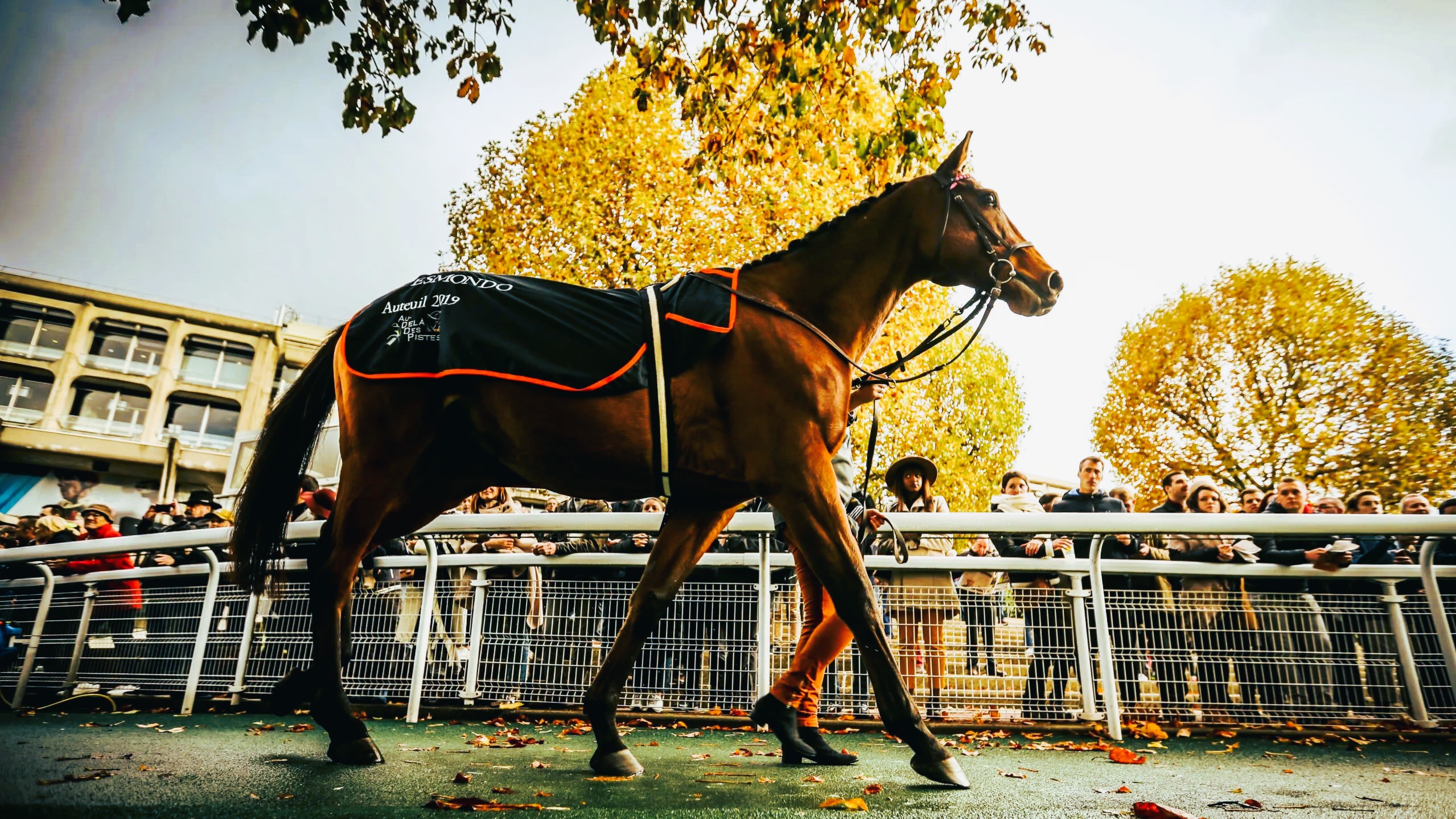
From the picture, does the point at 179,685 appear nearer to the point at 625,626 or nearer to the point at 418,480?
the point at 418,480

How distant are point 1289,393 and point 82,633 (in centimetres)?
2313

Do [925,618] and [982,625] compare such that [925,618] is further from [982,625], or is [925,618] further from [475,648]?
[475,648]

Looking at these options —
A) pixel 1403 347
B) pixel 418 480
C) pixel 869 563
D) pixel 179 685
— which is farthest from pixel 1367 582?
pixel 1403 347

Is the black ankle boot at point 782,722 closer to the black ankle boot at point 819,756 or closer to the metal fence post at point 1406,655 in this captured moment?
the black ankle boot at point 819,756

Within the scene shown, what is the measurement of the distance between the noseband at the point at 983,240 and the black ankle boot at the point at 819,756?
2.13 meters

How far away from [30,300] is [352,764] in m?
46.2

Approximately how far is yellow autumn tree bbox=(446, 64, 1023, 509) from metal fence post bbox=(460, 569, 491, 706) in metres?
8.89

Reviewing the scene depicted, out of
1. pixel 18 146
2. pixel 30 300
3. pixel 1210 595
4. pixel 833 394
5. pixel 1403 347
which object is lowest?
pixel 1210 595

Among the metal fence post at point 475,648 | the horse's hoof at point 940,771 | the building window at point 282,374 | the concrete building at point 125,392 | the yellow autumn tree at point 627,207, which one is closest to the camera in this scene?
the horse's hoof at point 940,771

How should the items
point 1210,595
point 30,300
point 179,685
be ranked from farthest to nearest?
point 30,300
point 179,685
point 1210,595

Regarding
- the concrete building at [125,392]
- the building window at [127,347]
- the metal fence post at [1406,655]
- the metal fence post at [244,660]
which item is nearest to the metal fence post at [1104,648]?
the metal fence post at [1406,655]

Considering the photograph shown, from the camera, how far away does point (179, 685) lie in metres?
5.54

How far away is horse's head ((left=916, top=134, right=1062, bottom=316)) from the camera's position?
3.46 metres

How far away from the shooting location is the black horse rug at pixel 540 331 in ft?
10.2
